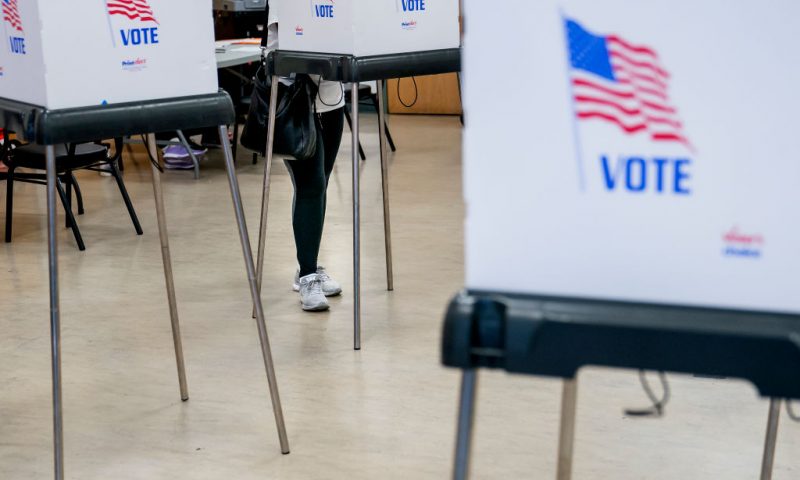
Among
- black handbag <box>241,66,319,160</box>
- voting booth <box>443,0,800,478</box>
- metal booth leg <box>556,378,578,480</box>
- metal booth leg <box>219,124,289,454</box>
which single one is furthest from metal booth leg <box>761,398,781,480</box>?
black handbag <box>241,66,319,160</box>

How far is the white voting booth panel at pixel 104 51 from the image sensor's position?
1.84m

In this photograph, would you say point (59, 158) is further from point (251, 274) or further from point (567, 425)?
point (567, 425)

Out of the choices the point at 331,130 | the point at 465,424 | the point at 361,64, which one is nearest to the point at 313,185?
the point at 331,130

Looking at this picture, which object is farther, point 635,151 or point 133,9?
point 133,9

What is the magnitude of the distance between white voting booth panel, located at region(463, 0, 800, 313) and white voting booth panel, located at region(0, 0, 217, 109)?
1.06 meters

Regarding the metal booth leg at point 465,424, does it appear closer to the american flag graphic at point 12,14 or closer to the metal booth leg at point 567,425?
the metal booth leg at point 567,425

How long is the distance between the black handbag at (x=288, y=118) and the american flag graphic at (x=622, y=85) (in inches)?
80.2

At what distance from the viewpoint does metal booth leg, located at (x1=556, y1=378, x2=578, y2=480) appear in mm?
1501

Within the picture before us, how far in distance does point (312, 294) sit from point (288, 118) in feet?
1.99

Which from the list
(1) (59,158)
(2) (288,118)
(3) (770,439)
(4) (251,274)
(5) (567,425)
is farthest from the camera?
(1) (59,158)

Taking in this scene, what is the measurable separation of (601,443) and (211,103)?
3.72 ft

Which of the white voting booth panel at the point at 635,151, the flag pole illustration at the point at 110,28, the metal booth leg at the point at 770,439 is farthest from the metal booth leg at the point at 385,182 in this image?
the white voting booth panel at the point at 635,151

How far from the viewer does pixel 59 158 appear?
4141mm

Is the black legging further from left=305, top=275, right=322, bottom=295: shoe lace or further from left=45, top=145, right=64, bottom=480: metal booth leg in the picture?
left=45, top=145, right=64, bottom=480: metal booth leg
